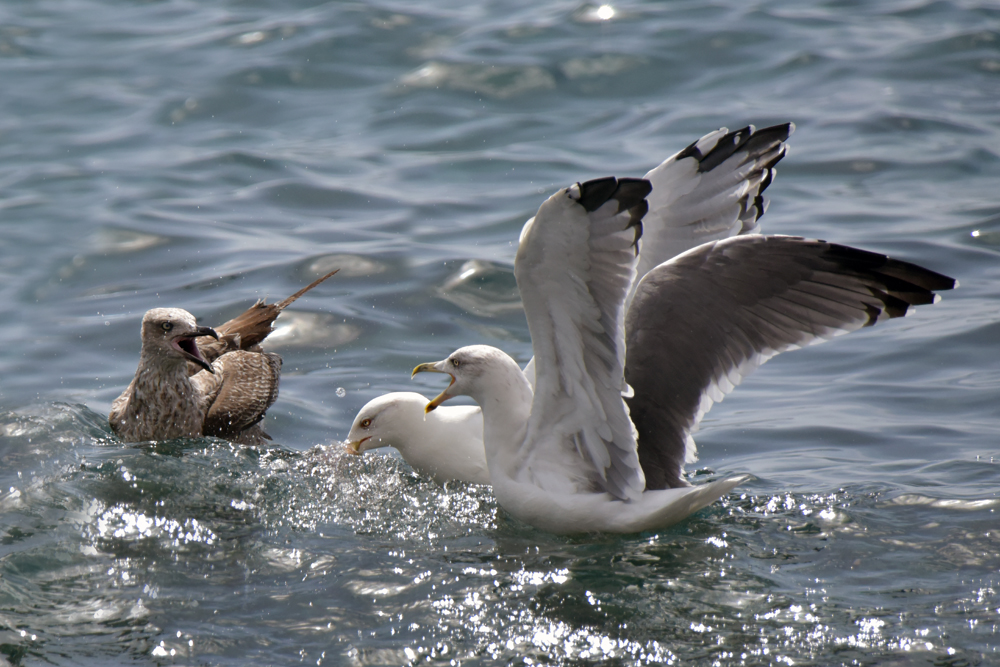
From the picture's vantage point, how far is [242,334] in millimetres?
7469

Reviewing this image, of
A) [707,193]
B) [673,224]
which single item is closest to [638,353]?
[673,224]

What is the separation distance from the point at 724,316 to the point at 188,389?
10.6 feet

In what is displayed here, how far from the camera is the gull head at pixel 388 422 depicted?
6500mm

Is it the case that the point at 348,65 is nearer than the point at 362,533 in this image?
No

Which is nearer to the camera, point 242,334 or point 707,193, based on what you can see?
point 707,193

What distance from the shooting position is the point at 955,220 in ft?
34.2

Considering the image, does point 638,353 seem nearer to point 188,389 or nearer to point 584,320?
point 584,320

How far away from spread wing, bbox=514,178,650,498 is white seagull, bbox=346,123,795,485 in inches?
35.7

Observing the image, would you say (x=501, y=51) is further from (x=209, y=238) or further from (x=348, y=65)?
(x=209, y=238)

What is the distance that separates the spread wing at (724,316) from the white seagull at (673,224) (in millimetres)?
864

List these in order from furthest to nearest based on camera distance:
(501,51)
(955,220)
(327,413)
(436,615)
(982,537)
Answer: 1. (501,51)
2. (955,220)
3. (327,413)
4. (982,537)
5. (436,615)

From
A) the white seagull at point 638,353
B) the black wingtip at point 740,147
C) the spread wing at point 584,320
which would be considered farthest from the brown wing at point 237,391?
the black wingtip at point 740,147

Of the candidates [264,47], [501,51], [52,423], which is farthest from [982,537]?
[264,47]

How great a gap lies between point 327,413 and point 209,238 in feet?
12.0
